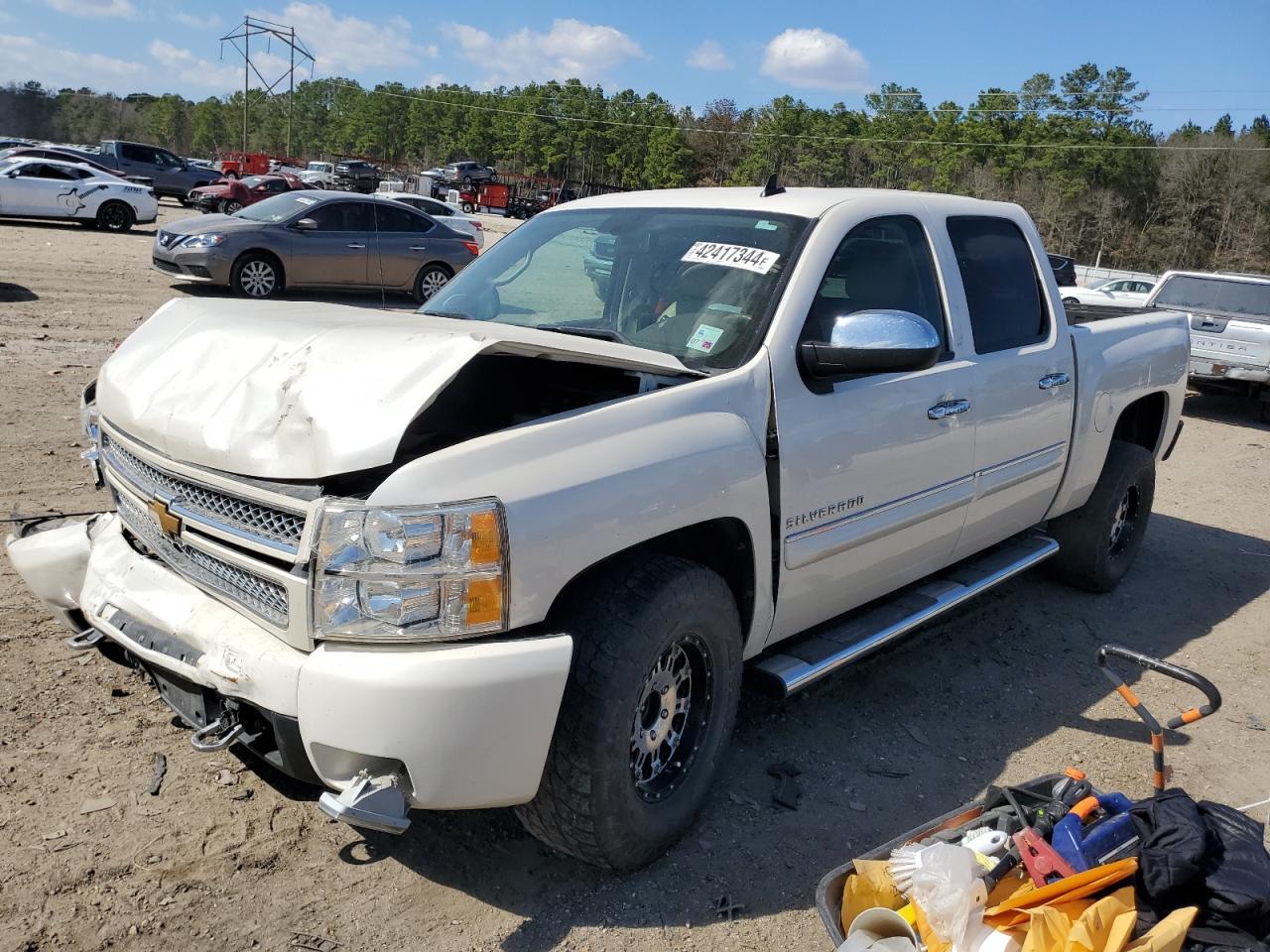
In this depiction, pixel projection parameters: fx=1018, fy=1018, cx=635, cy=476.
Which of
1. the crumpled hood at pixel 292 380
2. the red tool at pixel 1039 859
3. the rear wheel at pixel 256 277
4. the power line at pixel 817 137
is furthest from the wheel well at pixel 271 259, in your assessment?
the power line at pixel 817 137

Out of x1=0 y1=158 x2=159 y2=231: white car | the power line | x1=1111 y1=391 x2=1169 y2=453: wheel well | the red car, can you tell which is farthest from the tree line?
x1=1111 y1=391 x2=1169 y2=453: wheel well

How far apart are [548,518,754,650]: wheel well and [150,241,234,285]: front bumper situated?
12301 mm

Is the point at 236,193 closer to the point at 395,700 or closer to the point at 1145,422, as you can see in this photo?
the point at 1145,422

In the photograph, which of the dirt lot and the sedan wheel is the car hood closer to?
the sedan wheel

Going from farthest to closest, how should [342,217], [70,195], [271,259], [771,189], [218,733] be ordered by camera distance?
[70,195] < [342,217] < [271,259] < [771,189] < [218,733]

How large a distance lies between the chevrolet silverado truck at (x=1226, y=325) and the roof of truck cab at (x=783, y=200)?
965 centimetres

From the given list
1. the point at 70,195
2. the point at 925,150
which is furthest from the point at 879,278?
the point at 925,150

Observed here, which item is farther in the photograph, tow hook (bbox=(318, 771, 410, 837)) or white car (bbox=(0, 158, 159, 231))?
white car (bbox=(0, 158, 159, 231))

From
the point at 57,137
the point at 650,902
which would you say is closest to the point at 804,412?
the point at 650,902

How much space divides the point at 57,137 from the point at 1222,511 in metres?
148

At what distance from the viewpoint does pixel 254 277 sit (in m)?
14.1

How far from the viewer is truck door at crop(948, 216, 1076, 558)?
14.0 ft

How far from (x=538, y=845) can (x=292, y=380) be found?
1599 millimetres

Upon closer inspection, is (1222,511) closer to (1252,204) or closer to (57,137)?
(1252,204)
